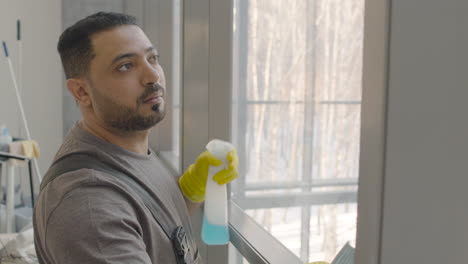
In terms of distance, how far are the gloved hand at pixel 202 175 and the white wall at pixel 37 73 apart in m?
2.78

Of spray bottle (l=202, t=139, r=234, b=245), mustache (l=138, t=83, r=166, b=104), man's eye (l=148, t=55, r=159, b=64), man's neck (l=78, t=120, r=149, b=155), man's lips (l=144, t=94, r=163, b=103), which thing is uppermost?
man's eye (l=148, t=55, r=159, b=64)

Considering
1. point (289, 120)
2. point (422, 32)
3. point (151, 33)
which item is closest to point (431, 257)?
point (422, 32)

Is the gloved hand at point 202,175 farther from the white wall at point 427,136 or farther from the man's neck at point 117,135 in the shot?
the white wall at point 427,136

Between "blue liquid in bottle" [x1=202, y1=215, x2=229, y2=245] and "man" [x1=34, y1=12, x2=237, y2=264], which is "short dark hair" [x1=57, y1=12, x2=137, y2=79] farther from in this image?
"blue liquid in bottle" [x1=202, y1=215, x2=229, y2=245]

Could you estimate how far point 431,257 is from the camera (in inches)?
19.0

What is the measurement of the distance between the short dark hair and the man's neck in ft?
0.41

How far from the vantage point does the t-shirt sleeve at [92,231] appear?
2.37 ft

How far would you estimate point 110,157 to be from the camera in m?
0.91

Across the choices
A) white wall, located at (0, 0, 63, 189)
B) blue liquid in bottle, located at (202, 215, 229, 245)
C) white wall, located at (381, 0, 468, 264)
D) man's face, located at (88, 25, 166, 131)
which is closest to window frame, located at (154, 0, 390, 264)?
blue liquid in bottle, located at (202, 215, 229, 245)

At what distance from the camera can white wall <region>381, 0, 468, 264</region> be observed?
44cm

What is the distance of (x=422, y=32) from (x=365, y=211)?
24 centimetres

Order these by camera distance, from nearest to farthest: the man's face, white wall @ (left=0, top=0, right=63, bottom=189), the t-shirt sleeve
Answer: the t-shirt sleeve → the man's face → white wall @ (left=0, top=0, right=63, bottom=189)

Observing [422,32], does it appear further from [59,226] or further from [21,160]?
[21,160]

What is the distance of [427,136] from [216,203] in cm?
81
